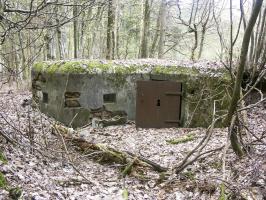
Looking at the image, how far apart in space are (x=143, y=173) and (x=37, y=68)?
498 cm

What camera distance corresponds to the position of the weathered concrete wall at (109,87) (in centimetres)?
827

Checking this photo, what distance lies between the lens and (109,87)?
27.8 ft

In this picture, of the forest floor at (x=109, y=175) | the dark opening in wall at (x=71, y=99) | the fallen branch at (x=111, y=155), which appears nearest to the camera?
the forest floor at (x=109, y=175)

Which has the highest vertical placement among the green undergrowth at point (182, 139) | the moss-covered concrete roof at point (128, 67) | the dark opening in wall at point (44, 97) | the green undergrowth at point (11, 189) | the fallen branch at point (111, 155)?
the moss-covered concrete roof at point (128, 67)

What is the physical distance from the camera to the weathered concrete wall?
827 cm

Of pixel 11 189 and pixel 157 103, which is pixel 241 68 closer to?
pixel 11 189

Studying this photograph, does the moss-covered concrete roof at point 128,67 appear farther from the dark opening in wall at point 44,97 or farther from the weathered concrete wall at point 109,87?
the dark opening in wall at point 44,97

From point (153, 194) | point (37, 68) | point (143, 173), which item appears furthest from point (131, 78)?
point (153, 194)

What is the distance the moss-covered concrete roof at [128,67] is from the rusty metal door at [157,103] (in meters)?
0.35

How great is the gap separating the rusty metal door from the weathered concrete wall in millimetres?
166

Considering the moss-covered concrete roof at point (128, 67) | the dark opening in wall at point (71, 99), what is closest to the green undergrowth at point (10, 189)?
the dark opening in wall at point (71, 99)

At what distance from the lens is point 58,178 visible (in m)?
4.43

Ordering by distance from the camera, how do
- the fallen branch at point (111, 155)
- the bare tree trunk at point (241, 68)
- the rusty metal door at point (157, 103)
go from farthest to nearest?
1. the rusty metal door at point (157, 103)
2. the fallen branch at point (111, 155)
3. the bare tree trunk at point (241, 68)

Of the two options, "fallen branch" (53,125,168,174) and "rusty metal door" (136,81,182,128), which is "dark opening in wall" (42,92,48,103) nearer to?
"rusty metal door" (136,81,182,128)
